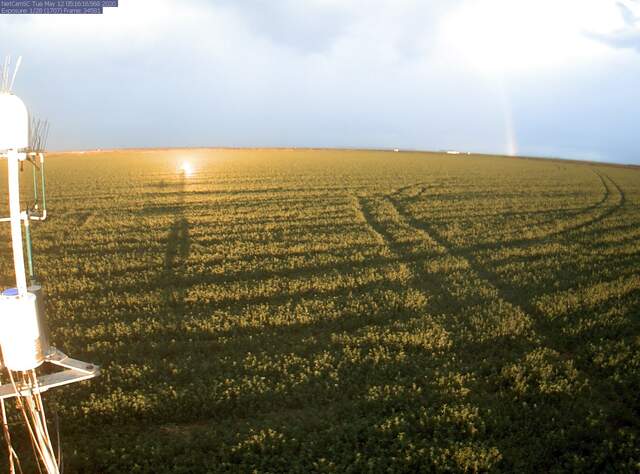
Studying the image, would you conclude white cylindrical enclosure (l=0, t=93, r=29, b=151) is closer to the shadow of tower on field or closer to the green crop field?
the green crop field

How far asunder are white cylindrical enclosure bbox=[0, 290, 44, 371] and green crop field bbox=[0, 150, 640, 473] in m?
2.86

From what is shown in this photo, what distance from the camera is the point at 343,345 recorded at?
28.7 ft

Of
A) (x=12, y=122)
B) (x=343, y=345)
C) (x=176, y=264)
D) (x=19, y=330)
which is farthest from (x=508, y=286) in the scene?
(x=12, y=122)

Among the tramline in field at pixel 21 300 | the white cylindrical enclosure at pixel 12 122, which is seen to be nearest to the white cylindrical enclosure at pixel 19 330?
the tramline in field at pixel 21 300

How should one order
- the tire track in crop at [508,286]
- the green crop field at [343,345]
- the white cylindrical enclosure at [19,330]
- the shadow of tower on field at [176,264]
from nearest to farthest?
the white cylindrical enclosure at [19,330]
the green crop field at [343,345]
the tire track in crop at [508,286]
the shadow of tower on field at [176,264]

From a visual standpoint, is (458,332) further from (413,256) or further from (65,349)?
(65,349)

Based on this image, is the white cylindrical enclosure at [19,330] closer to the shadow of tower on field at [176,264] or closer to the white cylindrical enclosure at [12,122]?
the white cylindrical enclosure at [12,122]

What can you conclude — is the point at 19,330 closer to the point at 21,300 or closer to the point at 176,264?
the point at 21,300

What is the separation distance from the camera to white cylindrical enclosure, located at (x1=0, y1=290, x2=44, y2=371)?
11.4 feet

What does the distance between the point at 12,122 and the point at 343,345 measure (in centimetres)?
686

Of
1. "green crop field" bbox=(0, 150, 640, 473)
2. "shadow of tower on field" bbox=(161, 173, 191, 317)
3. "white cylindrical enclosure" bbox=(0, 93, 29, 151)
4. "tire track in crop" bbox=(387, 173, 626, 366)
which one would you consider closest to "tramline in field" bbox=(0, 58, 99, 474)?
"white cylindrical enclosure" bbox=(0, 93, 29, 151)

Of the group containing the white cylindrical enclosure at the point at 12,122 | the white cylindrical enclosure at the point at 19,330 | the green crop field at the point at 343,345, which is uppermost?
the white cylindrical enclosure at the point at 12,122

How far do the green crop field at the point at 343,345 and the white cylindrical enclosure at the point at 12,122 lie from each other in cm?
440

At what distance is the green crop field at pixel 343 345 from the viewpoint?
6.12 meters
